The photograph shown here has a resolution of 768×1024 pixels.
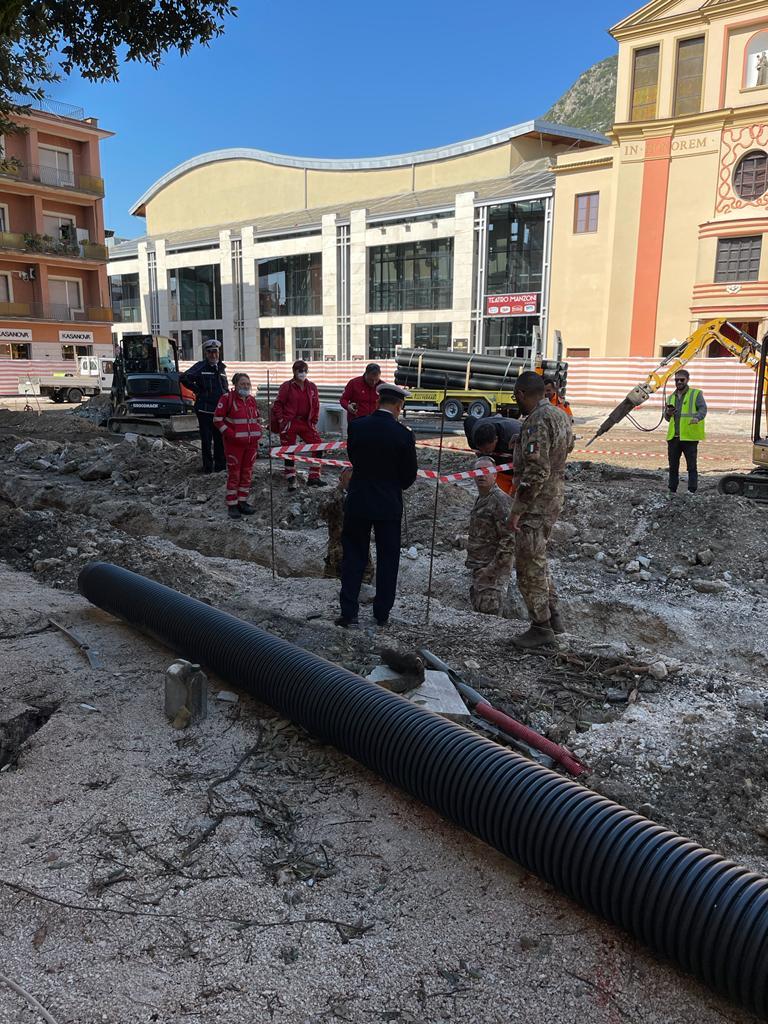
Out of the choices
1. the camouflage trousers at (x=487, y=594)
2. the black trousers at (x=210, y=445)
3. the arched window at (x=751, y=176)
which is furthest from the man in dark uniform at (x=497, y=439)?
the arched window at (x=751, y=176)

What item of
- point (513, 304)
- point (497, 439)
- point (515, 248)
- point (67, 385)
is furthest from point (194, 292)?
point (497, 439)

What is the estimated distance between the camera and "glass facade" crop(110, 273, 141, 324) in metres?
49.3

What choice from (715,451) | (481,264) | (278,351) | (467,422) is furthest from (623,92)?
(467,422)

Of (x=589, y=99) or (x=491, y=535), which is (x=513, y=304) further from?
(x=589, y=99)

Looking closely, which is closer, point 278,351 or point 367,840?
point 367,840

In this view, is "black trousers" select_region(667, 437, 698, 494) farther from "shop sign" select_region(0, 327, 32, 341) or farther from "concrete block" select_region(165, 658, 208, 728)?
"shop sign" select_region(0, 327, 32, 341)

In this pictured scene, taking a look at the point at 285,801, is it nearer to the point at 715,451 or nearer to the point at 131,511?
the point at 131,511

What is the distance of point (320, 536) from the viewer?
8484 millimetres

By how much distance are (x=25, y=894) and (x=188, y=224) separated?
52.7 meters

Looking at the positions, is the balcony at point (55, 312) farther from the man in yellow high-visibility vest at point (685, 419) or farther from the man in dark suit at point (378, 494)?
the man in dark suit at point (378, 494)

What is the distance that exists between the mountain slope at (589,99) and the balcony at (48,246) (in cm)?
11595

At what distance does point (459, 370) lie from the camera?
21.7 m

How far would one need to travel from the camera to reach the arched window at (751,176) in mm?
25469

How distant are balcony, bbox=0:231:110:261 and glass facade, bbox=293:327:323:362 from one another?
11.0 metres
